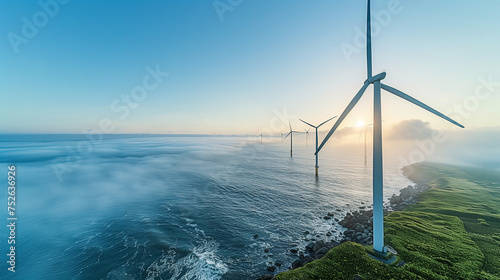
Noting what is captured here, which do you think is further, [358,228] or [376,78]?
[358,228]

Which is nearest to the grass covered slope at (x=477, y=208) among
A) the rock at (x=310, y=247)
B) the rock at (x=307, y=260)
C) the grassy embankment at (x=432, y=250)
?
the grassy embankment at (x=432, y=250)

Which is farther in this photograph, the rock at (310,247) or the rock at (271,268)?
the rock at (310,247)

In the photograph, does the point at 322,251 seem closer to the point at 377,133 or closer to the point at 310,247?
the point at 310,247

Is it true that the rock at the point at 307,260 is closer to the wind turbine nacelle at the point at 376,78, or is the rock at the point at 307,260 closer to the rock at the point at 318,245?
the rock at the point at 318,245

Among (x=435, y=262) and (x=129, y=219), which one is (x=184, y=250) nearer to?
(x=129, y=219)

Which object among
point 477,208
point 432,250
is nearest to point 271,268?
point 432,250

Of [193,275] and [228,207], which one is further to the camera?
[228,207]

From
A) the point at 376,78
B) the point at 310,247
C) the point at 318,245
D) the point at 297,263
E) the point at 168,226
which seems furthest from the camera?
the point at 168,226

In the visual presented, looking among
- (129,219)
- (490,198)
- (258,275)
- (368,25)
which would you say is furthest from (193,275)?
(490,198)
